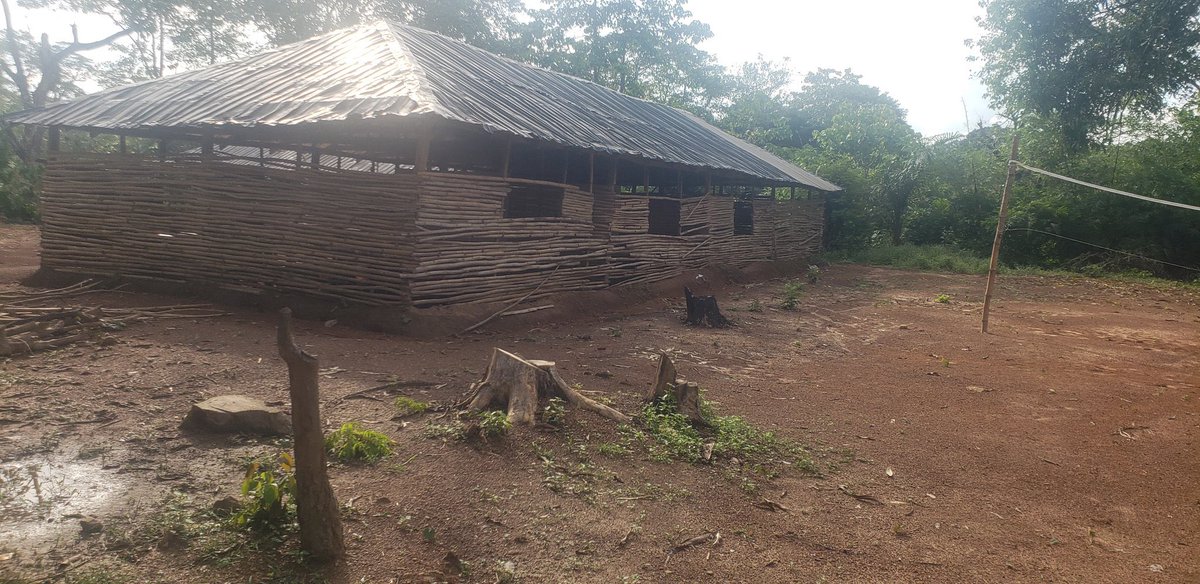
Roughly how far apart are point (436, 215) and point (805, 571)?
559 centimetres

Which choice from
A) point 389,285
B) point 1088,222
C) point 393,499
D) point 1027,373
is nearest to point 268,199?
point 389,285

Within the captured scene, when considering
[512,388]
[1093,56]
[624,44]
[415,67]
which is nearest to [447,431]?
[512,388]

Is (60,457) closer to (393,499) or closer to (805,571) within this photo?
(393,499)

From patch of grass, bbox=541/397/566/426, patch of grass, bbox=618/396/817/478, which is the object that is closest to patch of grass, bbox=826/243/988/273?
patch of grass, bbox=618/396/817/478

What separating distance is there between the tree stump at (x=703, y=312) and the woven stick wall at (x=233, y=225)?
3.70 meters

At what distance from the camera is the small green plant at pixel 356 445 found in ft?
12.3

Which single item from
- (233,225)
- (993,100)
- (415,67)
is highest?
(993,100)

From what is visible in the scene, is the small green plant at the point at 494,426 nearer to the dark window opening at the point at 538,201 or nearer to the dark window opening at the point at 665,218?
the dark window opening at the point at 538,201

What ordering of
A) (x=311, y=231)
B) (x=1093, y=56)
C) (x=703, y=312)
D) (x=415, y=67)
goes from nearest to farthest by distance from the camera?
1. (x=311, y=231)
2. (x=415, y=67)
3. (x=703, y=312)
4. (x=1093, y=56)

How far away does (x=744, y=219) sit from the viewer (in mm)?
16344

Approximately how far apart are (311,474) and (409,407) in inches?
76.8

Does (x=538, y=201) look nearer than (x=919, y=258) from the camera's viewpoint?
Yes

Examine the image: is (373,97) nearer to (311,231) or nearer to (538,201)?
(311,231)

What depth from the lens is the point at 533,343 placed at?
25.0 ft
